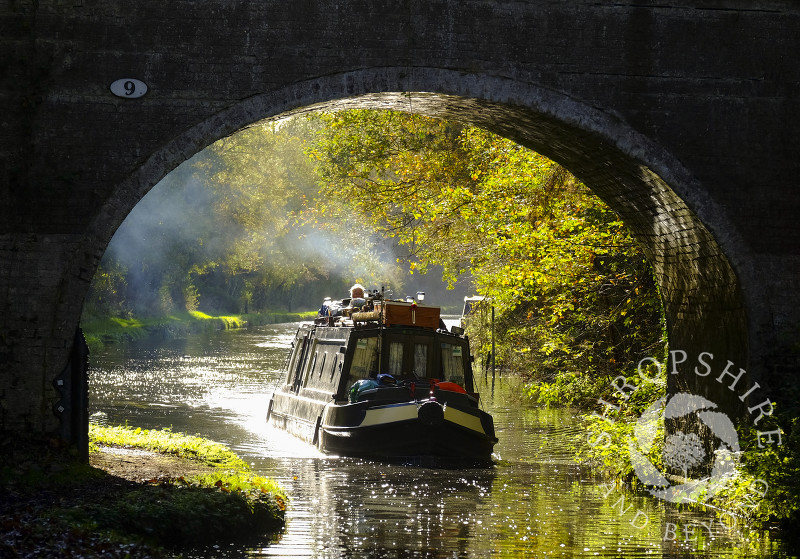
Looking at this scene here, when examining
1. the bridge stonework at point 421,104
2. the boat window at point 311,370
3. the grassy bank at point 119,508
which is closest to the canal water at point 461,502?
the grassy bank at point 119,508

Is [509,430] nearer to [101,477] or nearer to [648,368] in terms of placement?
[648,368]

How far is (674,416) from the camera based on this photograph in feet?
35.7

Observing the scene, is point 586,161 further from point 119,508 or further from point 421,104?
point 119,508

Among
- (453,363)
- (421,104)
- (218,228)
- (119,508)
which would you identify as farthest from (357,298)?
(218,228)

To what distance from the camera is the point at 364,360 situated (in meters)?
15.1

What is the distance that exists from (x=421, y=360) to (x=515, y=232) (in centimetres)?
231

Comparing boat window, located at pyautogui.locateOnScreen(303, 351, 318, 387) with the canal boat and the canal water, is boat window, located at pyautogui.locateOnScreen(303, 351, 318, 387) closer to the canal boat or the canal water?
the canal boat

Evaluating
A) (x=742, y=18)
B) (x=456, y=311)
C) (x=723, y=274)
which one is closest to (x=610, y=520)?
(x=723, y=274)

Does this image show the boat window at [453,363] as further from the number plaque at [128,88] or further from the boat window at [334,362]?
the number plaque at [128,88]

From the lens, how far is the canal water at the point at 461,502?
28.0ft

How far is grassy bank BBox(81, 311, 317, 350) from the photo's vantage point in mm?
36375

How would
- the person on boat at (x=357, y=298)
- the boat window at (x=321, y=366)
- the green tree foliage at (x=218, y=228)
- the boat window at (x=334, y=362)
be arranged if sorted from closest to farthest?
the boat window at (x=334, y=362) → the boat window at (x=321, y=366) → the person on boat at (x=357, y=298) → the green tree foliage at (x=218, y=228)

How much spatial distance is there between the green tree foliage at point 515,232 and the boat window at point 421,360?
1.54 meters

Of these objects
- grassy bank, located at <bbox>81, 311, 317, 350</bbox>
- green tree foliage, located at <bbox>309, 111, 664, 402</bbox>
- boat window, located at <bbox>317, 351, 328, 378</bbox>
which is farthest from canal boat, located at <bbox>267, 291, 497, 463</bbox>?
grassy bank, located at <bbox>81, 311, 317, 350</bbox>
